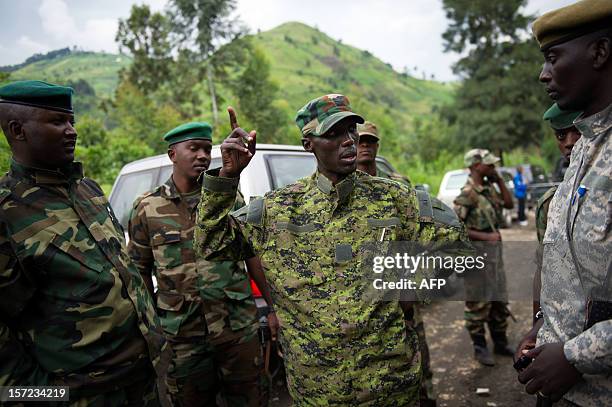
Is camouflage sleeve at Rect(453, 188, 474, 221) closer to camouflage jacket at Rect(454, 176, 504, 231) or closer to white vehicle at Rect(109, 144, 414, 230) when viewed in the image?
camouflage jacket at Rect(454, 176, 504, 231)

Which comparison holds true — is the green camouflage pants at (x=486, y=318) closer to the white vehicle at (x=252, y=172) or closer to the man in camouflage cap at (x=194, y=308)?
the white vehicle at (x=252, y=172)

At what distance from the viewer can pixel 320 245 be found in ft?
6.15

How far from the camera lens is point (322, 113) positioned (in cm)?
197

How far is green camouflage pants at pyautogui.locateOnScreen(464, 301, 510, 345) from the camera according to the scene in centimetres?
436

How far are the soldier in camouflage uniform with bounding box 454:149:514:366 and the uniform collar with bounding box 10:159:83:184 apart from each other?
12.3ft

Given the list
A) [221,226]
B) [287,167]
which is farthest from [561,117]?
[287,167]

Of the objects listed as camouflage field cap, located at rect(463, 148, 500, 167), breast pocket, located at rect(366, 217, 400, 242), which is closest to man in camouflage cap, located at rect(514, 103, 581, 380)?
breast pocket, located at rect(366, 217, 400, 242)

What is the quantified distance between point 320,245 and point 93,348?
40.1 inches

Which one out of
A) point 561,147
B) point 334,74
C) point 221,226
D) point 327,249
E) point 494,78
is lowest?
point 327,249

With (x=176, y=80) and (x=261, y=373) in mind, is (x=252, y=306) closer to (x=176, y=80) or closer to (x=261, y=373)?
(x=261, y=373)

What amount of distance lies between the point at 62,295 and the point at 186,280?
979mm

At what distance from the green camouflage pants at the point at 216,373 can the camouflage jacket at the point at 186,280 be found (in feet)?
0.26

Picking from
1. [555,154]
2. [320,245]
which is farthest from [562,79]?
[555,154]

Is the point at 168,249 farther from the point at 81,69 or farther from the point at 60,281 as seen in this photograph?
the point at 81,69
